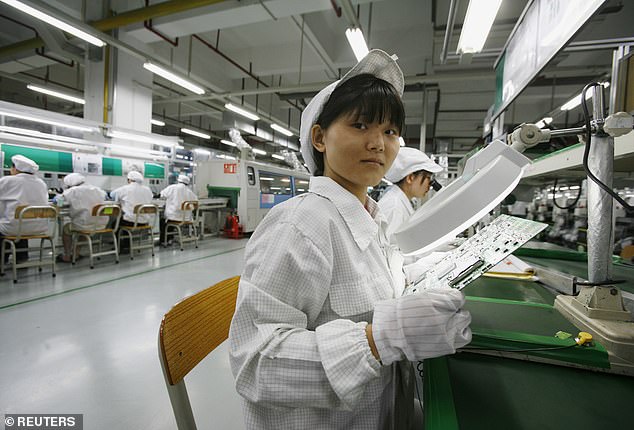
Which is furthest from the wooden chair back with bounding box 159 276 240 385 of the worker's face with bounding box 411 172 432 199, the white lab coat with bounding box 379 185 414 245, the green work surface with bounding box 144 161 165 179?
the green work surface with bounding box 144 161 165 179

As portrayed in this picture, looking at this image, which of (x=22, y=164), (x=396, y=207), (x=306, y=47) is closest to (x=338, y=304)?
(x=396, y=207)

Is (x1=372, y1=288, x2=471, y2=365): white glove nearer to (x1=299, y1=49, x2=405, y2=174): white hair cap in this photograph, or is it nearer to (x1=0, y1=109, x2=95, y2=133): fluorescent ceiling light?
(x1=299, y1=49, x2=405, y2=174): white hair cap

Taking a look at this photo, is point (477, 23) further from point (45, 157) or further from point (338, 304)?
point (45, 157)

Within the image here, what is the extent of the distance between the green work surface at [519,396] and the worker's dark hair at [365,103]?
1.77ft

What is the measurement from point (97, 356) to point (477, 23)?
11.9 feet

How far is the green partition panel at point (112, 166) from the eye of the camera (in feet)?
18.5

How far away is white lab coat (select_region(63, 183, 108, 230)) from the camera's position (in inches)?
156

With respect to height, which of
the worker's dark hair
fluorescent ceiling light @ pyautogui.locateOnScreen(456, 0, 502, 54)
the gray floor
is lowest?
the gray floor

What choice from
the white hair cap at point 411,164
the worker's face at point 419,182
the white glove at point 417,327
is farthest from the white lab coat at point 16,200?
the white glove at point 417,327

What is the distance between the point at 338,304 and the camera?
1.94ft

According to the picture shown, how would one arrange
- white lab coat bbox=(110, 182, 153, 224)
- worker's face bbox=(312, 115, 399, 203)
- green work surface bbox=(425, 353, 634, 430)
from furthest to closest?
white lab coat bbox=(110, 182, 153, 224) < worker's face bbox=(312, 115, 399, 203) < green work surface bbox=(425, 353, 634, 430)

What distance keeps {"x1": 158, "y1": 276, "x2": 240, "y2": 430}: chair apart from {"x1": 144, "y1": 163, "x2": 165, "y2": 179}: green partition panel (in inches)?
260

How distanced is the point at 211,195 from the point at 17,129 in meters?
3.56

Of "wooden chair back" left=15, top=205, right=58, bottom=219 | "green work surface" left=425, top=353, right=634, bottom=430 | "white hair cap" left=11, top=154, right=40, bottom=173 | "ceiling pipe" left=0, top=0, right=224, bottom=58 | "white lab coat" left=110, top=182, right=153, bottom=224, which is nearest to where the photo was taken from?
"green work surface" left=425, top=353, right=634, bottom=430
